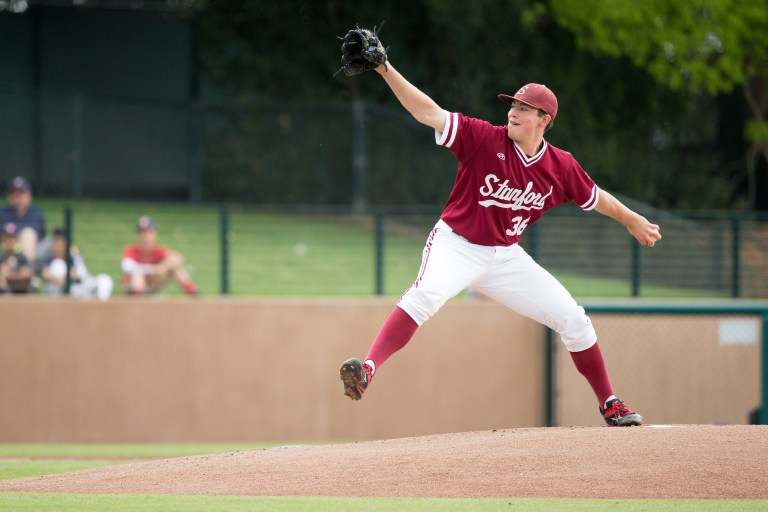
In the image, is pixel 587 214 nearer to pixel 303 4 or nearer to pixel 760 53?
pixel 760 53

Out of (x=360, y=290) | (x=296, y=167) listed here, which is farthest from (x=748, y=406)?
(x=296, y=167)

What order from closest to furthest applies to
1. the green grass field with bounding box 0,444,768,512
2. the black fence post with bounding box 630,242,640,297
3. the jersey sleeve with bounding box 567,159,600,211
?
1. the green grass field with bounding box 0,444,768,512
2. the jersey sleeve with bounding box 567,159,600,211
3. the black fence post with bounding box 630,242,640,297

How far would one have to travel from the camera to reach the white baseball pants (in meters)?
7.04

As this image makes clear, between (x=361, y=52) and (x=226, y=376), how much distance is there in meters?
6.57

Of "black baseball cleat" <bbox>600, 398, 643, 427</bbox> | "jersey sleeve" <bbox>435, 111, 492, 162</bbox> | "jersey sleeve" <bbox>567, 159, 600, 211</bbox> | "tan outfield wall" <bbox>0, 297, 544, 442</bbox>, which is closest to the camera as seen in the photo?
"jersey sleeve" <bbox>435, 111, 492, 162</bbox>

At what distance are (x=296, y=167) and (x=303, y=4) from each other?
430 centimetres

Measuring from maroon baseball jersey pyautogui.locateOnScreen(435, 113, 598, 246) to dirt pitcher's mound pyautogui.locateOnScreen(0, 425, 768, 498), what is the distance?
132 centimetres

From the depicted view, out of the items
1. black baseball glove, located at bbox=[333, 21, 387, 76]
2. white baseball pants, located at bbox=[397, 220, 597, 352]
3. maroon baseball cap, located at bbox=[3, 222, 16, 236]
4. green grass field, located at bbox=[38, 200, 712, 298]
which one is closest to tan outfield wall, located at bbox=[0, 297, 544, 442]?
maroon baseball cap, located at bbox=[3, 222, 16, 236]

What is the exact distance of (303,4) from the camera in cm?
2145

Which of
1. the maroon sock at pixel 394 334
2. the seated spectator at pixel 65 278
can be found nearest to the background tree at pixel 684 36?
the seated spectator at pixel 65 278

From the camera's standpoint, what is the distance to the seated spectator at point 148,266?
1270cm

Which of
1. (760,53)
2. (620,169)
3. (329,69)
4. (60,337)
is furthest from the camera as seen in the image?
(329,69)

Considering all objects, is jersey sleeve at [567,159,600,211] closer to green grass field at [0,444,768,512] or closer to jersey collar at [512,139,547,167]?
jersey collar at [512,139,547,167]

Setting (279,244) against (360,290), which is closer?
(360,290)
